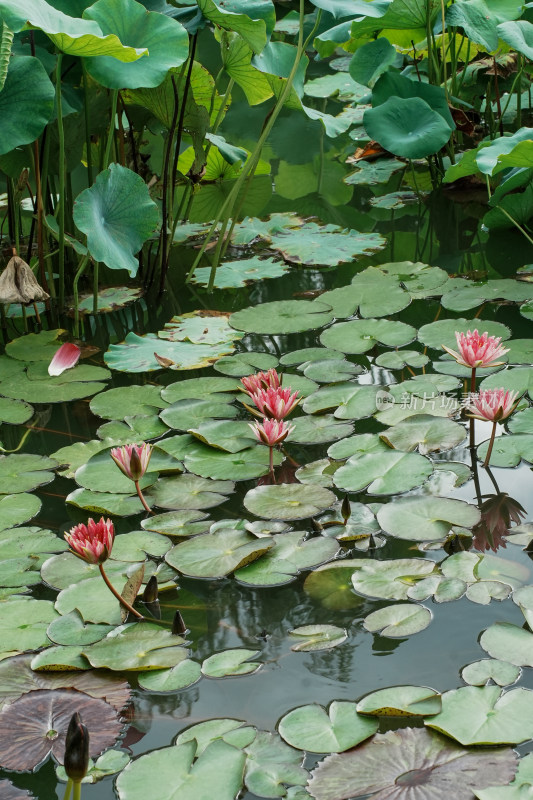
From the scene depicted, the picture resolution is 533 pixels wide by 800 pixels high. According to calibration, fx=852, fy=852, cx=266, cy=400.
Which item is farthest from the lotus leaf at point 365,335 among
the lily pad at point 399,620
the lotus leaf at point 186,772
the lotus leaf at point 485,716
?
the lotus leaf at point 186,772

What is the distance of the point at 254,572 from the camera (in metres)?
1.55

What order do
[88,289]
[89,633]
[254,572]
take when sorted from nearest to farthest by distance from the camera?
1. [89,633]
2. [254,572]
3. [88,289]

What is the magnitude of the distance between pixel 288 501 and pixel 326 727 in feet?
1.99

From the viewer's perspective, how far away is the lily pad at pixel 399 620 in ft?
4.52

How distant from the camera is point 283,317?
2639 millimetres

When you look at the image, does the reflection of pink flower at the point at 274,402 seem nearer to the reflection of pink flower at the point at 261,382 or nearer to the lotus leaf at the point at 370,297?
the reflection of pink flower at the point at 261,382

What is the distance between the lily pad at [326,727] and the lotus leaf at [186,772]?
0.09 m

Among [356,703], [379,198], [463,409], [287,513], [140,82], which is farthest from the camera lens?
[379,198]

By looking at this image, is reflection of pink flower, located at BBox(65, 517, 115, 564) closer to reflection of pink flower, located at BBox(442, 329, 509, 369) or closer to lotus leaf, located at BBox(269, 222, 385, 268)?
reflection of pink flower, located at BBox(442, 329, 509, 369)

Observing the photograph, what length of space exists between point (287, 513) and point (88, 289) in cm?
165

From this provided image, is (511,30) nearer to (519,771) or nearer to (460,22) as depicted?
(460,22)

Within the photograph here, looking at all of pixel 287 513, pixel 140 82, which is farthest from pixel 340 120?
pixel 287 513

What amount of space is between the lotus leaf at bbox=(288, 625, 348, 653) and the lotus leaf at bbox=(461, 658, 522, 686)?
8.1 inches

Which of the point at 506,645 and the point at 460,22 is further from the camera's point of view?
the point at 460,22
